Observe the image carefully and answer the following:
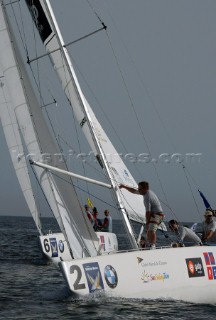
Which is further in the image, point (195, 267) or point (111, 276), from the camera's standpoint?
point (195, 267)

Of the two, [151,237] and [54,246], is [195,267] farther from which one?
[54,246]

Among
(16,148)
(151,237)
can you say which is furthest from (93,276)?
(16,148)

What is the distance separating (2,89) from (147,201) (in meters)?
12.1

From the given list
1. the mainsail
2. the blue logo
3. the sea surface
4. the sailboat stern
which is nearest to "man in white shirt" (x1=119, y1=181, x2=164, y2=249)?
the mainsail

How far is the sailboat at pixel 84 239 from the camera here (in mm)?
11023

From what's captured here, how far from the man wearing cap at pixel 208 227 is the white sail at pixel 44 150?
2.96 m

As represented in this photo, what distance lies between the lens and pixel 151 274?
37.2ft

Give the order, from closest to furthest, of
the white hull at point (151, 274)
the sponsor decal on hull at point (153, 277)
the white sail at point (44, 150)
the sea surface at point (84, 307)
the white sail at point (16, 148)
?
1. the sea surface at point (84, 307)
2. the white hull at point (151, 274)
3. the sponsor decal on hull at point (153, 277)
4. the white sail at point (44, 150)
5. the white sail at point (16, 148)

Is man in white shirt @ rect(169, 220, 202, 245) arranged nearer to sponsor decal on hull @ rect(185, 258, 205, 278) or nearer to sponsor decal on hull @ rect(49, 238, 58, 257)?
sponsor decal on hull @ rect(185, 258, 205, 278)

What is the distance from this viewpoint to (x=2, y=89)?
75.0 feet

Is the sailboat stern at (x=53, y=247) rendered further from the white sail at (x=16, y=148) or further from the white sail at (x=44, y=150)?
the white sail at (x=44, y=150)

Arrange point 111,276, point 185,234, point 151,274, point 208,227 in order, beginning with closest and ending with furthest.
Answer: point 111,276 < point 151,274 < point 185,234 < point 208,227

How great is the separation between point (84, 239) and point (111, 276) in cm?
121

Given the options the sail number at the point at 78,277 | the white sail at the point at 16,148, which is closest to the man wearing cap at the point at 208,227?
the sail number at the point at 78,277
